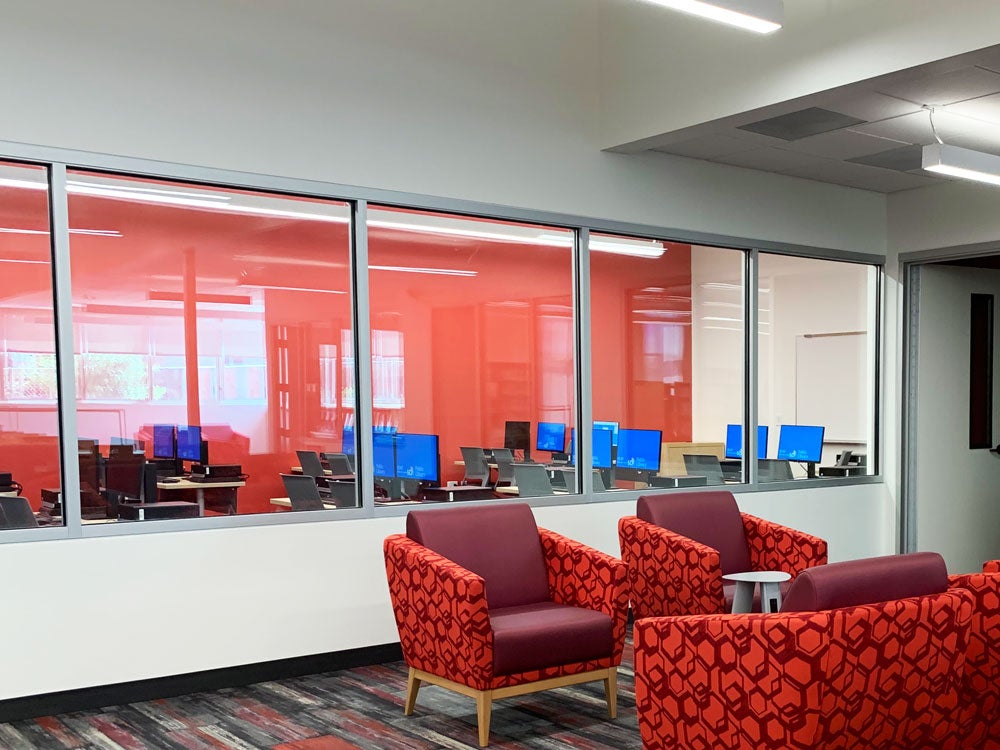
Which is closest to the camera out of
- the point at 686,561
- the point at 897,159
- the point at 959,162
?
the point at 686,561

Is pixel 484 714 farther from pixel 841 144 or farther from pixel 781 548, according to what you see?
pixel 841 144

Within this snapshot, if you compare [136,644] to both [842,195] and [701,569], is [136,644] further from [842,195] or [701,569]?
[842,195]

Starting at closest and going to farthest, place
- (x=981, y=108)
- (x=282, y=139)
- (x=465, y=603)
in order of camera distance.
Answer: (x=465, y=603) → (x=282, y=139) → (x=981, y=108)

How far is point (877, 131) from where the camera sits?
21.2ft

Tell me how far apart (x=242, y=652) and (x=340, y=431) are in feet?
4.06

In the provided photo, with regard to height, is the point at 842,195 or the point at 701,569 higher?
the point at 842,195

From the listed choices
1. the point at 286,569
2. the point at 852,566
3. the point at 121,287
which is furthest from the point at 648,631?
the point at 121,287

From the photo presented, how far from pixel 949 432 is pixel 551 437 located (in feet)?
12.7

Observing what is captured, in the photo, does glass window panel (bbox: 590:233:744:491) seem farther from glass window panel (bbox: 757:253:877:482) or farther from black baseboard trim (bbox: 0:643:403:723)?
black baseboard trim (bbox: 0:643:403:723)

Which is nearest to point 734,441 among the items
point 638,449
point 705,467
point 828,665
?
point 705,467

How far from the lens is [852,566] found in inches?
123

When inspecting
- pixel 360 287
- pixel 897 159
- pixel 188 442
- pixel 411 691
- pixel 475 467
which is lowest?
pixel 411 691

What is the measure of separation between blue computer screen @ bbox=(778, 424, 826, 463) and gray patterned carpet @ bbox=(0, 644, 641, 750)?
10.9 feet

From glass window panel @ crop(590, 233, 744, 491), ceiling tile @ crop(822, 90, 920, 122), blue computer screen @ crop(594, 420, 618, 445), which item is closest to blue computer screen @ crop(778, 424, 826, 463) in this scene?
glass window panel @ crop(590, 233, 744, 491)
